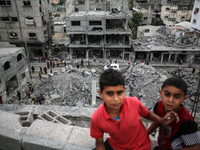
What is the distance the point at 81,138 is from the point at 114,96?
7.25 feet

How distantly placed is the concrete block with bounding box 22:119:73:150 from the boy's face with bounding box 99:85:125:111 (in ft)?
6.35

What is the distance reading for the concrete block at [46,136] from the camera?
12.8 feet

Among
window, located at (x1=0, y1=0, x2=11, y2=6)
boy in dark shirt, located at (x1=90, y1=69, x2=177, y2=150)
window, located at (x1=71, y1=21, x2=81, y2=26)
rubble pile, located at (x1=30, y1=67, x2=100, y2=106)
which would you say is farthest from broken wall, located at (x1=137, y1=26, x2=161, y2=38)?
boy in dark shirt, located at (x1=90, y1=69, x2=177, y2=150)

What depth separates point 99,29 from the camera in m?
29.2

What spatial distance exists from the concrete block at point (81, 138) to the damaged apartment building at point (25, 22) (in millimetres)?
27383

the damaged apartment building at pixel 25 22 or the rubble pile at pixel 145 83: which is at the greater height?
the damaged apartment building at pixel 25 22

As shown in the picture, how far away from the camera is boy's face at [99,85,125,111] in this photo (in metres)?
2.68

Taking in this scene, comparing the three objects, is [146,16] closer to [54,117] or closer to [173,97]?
[54,117]

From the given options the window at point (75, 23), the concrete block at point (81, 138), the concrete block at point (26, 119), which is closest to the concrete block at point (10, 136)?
the concrete block at point (26, 119)

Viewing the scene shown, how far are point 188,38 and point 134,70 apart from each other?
15196mm

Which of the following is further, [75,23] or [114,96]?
[75,23]

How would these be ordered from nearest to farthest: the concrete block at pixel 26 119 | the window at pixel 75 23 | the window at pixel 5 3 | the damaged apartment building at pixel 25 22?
the concrete block at pixel 26 119 → the window at pixel 5 3 → the damaged apartment building at pixel 25 22 → the window at pixel 75 23

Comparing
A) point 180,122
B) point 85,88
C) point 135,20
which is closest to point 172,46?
point 135,20

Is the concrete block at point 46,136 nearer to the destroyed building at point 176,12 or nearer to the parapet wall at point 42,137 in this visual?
the parapet wall at point 42,137
